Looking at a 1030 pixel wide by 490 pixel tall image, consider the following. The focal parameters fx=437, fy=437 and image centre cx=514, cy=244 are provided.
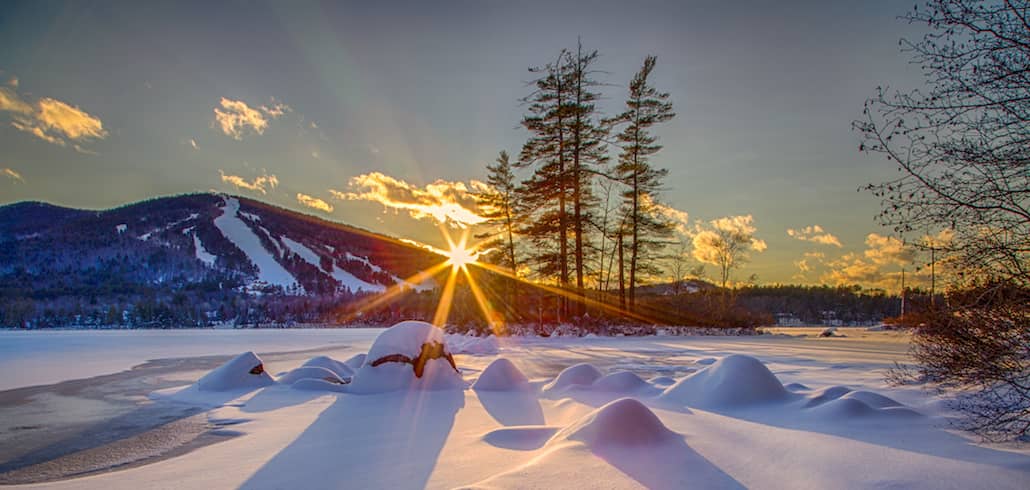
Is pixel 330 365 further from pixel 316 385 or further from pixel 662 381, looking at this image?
pixel 662 381

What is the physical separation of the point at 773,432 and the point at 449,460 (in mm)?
2899

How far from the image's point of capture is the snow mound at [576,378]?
6723 millimetres

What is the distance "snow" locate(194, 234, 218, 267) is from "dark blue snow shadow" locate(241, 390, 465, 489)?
5388 inches

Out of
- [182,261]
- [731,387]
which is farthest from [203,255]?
[731,387]

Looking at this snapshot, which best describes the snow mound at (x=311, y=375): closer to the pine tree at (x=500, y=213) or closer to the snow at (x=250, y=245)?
the pine tree at (x=500, y=213)

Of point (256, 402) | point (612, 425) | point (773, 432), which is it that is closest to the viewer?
point (612, 425)

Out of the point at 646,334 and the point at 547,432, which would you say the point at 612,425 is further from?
the point at 646,334

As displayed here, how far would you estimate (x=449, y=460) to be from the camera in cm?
351

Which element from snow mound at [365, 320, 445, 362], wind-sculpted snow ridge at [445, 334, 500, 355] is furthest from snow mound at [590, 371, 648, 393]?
wind-sculpted snow ridge at [445, 334, 500, 355]

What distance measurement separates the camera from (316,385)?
733cm

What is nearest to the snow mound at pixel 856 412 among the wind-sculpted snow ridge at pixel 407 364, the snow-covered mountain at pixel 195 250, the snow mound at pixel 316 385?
the wind-sculpted snow ridge at pixel 407 364

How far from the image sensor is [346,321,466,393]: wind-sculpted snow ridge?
7.07 metres

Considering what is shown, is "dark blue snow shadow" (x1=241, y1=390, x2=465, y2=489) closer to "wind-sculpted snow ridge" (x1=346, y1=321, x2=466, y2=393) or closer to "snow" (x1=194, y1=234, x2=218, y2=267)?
"wind-sculpted snow ridge" (x1=346, y1=321, x2=466, y2=393)

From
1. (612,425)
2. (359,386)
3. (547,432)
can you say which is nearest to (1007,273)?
(612,425)
